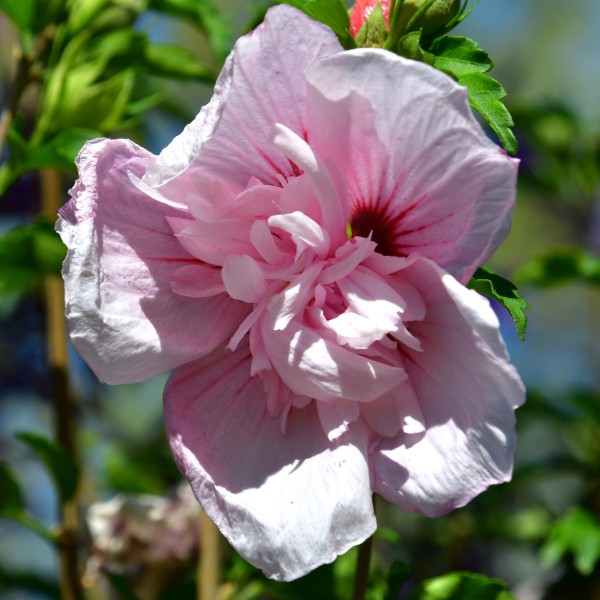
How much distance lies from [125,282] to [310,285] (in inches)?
5.1

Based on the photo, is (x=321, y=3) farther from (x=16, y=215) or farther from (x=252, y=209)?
(x=16, y=215)

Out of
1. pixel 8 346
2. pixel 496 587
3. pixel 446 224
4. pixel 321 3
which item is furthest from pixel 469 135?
pixel 8 346

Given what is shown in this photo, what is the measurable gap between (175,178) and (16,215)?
57.2 inches

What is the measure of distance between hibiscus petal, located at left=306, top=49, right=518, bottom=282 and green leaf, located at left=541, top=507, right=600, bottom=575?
0.61m

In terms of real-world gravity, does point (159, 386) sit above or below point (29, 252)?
below

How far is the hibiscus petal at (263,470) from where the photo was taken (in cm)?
66

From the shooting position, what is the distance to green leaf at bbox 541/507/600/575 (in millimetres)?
1151

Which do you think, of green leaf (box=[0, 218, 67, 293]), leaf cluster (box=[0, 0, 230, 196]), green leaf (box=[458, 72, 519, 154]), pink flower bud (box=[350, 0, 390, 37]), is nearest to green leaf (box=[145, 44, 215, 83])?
leaf cluster (box=[0, 0, 230, 196])

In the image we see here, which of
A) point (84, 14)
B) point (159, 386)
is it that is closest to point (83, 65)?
point (84, 14)

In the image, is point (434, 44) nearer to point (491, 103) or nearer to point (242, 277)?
point (491, 103)

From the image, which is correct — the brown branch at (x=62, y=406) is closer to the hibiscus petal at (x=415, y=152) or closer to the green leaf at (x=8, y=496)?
the green leaf at (x=8, y=496)

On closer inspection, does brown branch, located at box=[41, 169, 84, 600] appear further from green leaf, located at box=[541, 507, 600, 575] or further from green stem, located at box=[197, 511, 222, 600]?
green leaf, located at box=[541, 507, 600, 575]

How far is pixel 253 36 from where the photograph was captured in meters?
0.63

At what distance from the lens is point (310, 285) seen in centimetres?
68
